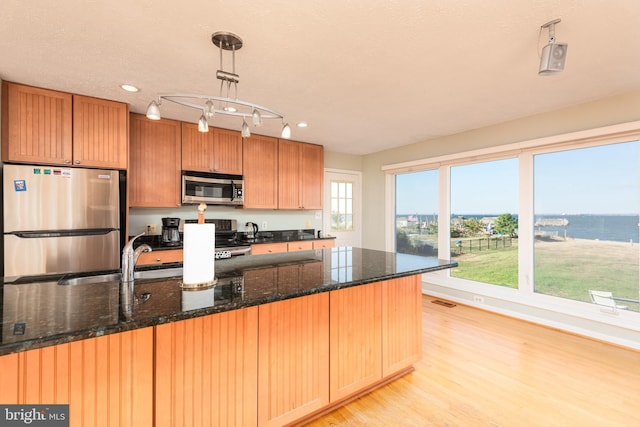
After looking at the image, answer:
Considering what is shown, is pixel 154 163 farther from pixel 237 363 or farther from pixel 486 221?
pixel 486 221

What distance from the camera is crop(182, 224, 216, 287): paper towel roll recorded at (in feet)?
4.12

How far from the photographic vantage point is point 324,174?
5.16m

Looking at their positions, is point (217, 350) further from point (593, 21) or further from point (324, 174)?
point (324, 174)

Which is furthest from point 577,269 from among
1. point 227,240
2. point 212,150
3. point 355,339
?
point 212,150

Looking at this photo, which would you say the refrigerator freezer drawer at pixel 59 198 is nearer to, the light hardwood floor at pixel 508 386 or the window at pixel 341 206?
the light hardwood floor at pixel 508 386

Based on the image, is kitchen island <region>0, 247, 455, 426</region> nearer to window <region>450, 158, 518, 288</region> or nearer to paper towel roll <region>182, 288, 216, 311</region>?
paper towel roll <region>182, 288, 216, 311</region>

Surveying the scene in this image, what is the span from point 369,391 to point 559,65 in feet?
7.97

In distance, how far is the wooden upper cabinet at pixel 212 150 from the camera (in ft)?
11.8

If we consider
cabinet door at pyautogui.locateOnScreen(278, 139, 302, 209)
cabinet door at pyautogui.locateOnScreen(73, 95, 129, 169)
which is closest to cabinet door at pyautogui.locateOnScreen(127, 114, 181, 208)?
cabinet door at pyautogui.locateOnScreen(73, 95, 129, 169)

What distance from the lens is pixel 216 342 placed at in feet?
4.34

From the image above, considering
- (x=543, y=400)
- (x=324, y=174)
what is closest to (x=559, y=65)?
(x=543, y=400)

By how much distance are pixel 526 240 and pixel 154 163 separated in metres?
4.52

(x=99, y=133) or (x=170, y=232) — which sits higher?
(x=99, y=133)

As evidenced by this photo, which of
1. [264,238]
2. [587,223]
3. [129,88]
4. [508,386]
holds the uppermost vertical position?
[129,88]
